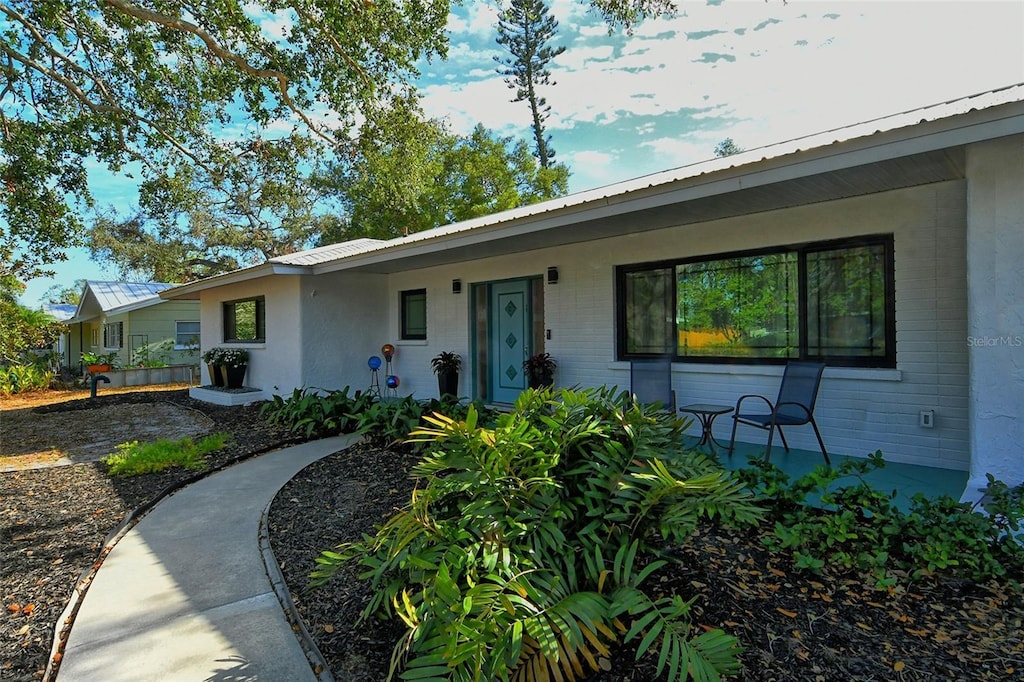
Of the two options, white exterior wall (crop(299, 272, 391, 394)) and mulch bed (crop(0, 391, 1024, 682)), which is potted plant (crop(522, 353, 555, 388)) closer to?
mulch bed (crop(0, 391, 1024, 682))

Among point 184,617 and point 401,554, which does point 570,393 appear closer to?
point 401,554

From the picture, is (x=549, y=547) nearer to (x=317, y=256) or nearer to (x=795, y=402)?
(x=795, y=402)

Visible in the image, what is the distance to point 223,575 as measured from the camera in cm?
325

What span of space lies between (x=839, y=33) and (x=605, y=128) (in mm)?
13430

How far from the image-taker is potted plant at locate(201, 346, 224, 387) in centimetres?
1137

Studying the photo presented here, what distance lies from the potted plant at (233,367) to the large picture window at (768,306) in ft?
27.1

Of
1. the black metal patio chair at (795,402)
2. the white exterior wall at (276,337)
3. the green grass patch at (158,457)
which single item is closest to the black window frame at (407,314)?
the white exterior wall at (276,337)

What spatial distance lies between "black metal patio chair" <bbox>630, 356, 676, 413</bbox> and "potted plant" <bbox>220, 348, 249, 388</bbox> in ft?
28.1

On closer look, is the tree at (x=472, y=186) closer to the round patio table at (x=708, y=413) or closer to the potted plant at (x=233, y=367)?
the potted plant at (x=233, y=367)

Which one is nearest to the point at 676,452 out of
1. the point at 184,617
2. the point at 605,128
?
the point at 184,617

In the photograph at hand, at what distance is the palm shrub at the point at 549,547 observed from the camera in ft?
6.41

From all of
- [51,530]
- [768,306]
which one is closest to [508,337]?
A: [768,306]

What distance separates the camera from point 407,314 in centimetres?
1047

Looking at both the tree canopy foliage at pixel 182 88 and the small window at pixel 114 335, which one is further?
the small window at pixel 114 335
